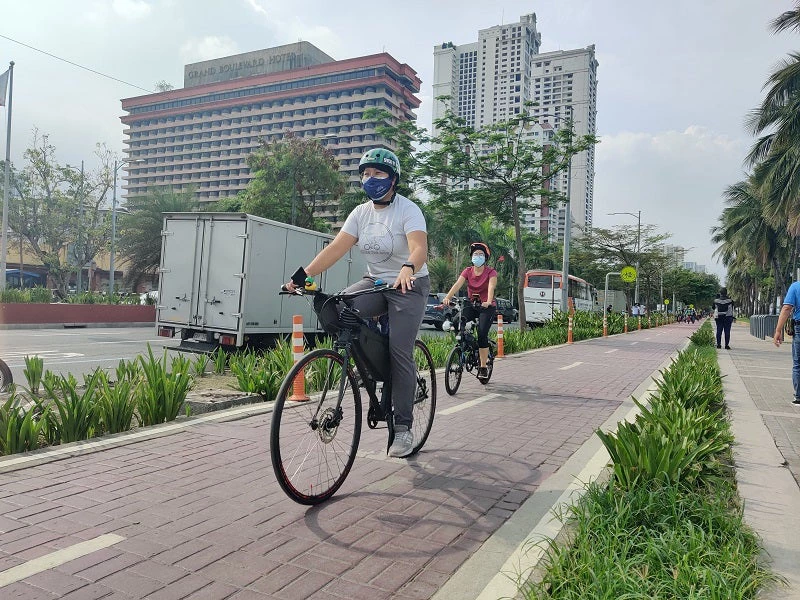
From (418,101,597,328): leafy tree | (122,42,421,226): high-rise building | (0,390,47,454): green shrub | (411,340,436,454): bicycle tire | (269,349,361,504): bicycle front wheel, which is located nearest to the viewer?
(269,349,361,504): bicycle front wheel

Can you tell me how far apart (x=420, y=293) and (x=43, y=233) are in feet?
105

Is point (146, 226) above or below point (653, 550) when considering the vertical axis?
above

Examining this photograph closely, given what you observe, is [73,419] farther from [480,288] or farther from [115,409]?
[480,288]

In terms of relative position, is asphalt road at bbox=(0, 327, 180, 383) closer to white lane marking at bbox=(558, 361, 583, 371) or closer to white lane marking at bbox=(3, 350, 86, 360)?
white lane marking at bbox=(3, 350, 86, 360)

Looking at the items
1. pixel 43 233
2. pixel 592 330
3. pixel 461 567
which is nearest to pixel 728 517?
pixel 461 567

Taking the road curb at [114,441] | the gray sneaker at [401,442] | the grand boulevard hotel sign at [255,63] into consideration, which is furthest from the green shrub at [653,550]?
the grand boulevard hotel sign at [255,63]

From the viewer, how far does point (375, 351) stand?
13.1 ft

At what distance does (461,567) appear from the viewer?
2900 mm

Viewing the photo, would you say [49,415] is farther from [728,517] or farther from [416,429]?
[728,517]

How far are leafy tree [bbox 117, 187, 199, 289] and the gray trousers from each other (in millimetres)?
33695

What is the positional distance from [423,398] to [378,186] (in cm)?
169

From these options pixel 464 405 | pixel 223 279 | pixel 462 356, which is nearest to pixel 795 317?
pixel 462 356

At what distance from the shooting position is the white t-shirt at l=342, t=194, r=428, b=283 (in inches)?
162

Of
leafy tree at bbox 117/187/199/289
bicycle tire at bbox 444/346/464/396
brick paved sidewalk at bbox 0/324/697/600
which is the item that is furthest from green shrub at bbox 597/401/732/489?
leafy tree at bbox 117/187/199/289
